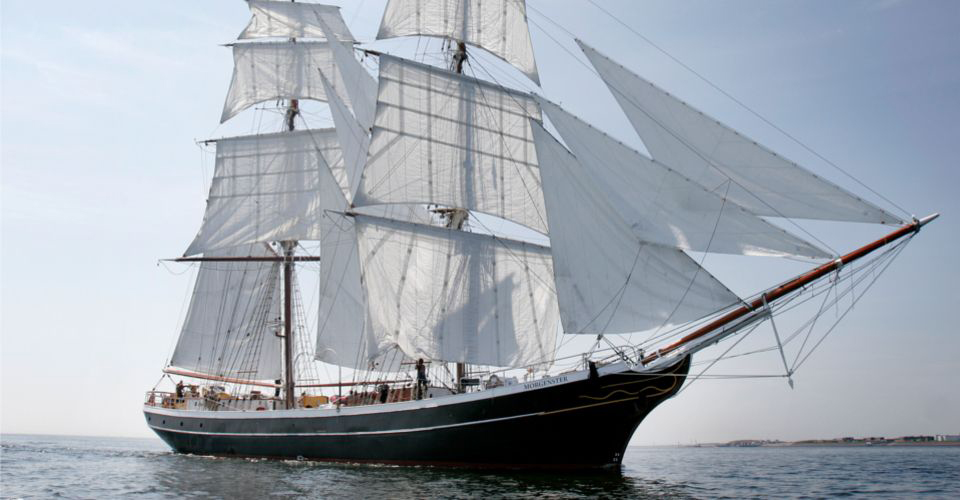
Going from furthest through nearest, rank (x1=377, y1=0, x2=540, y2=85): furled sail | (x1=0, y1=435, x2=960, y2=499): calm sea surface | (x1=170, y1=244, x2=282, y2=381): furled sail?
1. (x1=170, y1=244, x2=282, y2=381): furled sail
2. (x1=377, y1=0, x2=540, y2=85): furled sail
3. (x1=0, y1=435, x2=960, y2=499): calm sea surface

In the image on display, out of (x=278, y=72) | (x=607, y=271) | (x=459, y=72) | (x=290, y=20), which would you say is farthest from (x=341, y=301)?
(x=290, y=20)

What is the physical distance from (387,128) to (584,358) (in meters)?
14.9

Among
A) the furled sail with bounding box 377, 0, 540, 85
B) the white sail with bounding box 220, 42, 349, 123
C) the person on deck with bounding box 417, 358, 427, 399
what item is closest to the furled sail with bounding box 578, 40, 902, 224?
the furled sail with bounding box 377, 0, 540, 85

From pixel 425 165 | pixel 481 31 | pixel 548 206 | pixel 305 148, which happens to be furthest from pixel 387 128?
pixel 305 148

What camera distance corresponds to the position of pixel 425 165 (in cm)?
3669

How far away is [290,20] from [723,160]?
3426 centimetres

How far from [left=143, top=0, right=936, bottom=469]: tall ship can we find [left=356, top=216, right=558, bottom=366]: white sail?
3.7 inches

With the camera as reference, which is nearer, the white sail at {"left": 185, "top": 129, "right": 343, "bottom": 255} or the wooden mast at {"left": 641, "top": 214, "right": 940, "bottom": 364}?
the wooden mast at {"left": 641, "top": 214, "right": 940, "bottom": 364}

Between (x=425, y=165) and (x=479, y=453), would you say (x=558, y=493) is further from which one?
(x=425, y=165)

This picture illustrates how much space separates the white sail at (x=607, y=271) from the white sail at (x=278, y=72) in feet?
83.4

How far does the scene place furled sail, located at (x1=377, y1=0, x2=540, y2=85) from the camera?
128ft

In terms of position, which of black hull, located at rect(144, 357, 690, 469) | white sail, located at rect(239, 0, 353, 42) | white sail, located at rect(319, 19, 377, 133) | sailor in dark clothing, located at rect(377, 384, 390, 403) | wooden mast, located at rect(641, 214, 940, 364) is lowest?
black hull, located at rect(144, 357, 690, 469)

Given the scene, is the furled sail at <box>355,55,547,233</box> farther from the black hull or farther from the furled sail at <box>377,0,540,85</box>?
the black hull

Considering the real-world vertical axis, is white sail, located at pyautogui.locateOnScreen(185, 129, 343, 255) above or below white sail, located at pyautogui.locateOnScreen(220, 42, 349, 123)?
below
